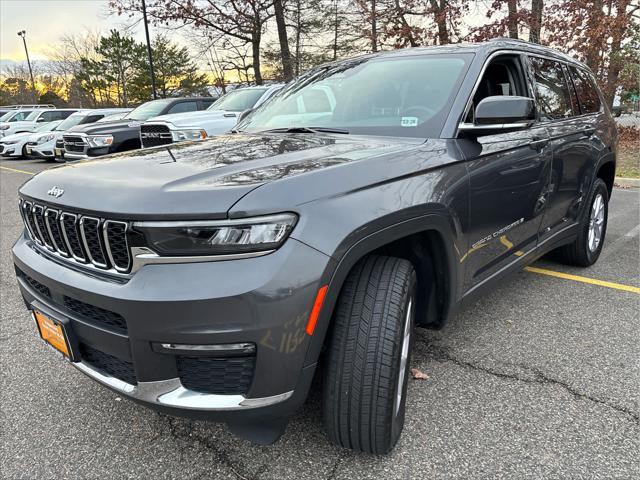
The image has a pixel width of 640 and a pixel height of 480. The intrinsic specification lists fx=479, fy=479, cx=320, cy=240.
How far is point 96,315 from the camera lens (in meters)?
1.73

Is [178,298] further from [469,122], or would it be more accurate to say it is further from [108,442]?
[469,122]

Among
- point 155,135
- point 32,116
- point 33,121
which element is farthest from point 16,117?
point 155,135

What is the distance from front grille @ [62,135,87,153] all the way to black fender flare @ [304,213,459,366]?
31.4ft

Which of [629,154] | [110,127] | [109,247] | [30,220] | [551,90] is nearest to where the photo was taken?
[109,247]

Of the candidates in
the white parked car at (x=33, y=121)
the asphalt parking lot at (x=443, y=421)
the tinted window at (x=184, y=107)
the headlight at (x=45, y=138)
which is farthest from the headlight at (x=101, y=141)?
the white parked car at (x=33, y=121)

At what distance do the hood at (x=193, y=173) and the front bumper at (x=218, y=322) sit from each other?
0.21 metres

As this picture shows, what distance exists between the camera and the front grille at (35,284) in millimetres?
1996

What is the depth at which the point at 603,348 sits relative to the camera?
2881mm

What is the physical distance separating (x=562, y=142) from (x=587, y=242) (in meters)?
1.21

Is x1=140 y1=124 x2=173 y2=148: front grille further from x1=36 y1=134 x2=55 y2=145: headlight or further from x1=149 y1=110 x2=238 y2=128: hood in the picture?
x1=36 y1=134 x2=55 y2=145: headlight

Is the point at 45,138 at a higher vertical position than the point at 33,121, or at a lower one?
lower

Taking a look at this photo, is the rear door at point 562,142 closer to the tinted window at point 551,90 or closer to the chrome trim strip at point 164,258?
the tinted window at point 551,90

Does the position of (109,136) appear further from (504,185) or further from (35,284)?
(504,185)

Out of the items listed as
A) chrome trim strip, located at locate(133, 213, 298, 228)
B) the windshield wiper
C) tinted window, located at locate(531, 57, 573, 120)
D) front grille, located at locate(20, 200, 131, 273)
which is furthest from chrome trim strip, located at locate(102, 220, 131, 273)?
tinted window, located at locate(531, 57, 573, 120)
